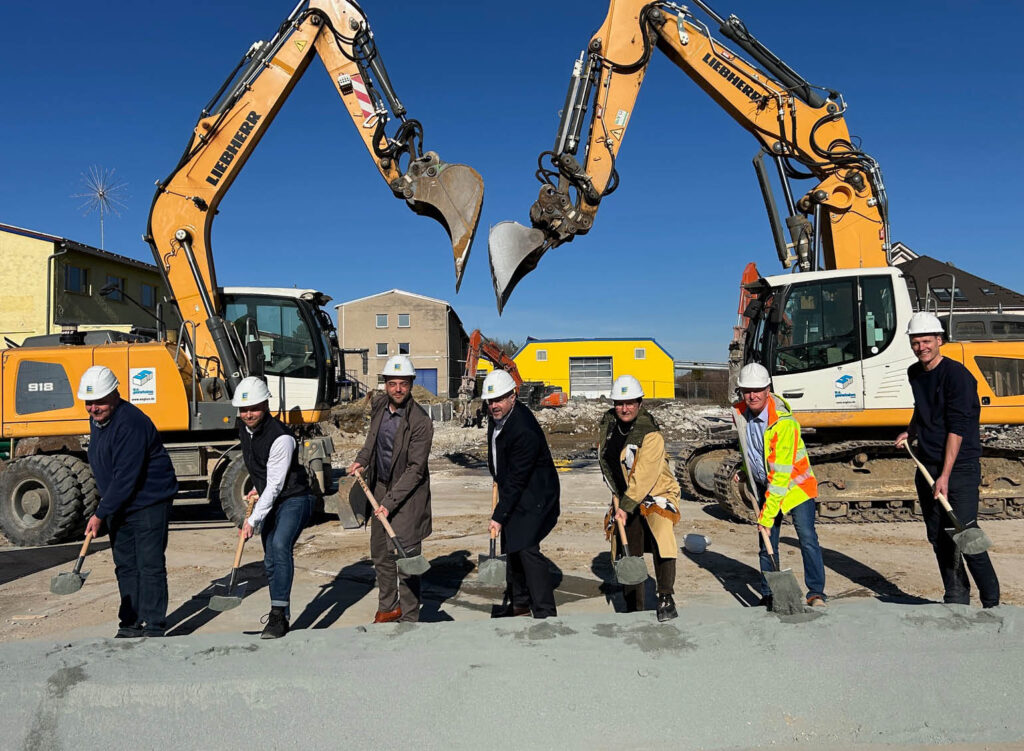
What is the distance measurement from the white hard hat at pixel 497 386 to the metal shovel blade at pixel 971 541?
2.90 meters

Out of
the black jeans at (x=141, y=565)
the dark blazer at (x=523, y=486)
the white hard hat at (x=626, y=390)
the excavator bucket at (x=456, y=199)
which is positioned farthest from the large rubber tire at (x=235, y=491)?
the white hard hat at (x=626, y=390)

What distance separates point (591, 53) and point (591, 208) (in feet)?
6.75

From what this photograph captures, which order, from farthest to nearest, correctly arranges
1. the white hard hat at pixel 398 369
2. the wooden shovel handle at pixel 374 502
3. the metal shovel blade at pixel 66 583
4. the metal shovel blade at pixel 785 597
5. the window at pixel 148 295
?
1. the window at pixel 148 295
2. the white hard hat at pixel 398 369
3. the wooden shovel handle at pixel 374 502
4. the metal shovel blade at pixel 66 583
5. the metal shovel blade at pixel 785 597

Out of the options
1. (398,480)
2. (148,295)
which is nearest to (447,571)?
(398,480)

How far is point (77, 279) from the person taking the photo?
23.8 meters

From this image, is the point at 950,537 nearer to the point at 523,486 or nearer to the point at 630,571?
the point at 630,571

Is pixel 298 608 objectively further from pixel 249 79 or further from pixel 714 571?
pixel 249 79

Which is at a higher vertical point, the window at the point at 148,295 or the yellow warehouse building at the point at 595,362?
the window at the point at 148,295

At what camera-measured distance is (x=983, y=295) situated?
1548 centimetres

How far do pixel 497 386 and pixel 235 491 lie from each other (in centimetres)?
557

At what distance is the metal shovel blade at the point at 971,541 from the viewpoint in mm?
4578

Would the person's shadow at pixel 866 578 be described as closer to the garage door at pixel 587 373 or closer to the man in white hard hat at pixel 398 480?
the man in white hard hat at pixel 398 480

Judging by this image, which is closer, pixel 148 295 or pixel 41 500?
pixel 41 500

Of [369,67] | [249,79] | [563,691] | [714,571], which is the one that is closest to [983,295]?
[714,571]
